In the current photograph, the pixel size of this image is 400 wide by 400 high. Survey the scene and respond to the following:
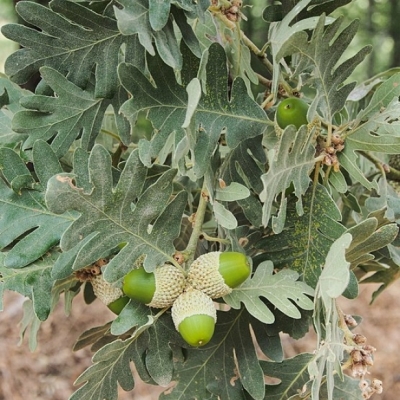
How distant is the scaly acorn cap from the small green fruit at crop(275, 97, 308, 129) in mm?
261

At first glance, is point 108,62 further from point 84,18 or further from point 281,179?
point 281,179

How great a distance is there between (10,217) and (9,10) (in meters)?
2.35

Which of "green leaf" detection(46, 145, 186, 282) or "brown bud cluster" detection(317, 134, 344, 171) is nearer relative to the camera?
"green leaf" detection(46, 145, 186, 282)

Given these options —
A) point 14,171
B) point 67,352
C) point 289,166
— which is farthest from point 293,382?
point 67,352

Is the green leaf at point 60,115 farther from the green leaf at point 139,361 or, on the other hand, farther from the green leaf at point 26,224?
the green leaf at point 139,361

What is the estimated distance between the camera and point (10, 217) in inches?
26.4

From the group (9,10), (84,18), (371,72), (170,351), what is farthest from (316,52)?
(371,72)

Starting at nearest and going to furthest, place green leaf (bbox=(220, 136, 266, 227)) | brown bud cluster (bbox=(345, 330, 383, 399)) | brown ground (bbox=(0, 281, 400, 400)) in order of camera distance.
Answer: brown bud cluster (bbox=(345, 330, 383, 399)) < green leaf (bbox=(220, 136, 266, 227)) < brown ground (bbox=(0, 281, 400, 400))

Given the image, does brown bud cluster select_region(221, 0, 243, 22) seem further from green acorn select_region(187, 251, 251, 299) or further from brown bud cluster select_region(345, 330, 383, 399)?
brown bud cluster select_region(345, 330, 383, 399)

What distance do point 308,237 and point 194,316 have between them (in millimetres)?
174

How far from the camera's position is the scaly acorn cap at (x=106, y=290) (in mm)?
683

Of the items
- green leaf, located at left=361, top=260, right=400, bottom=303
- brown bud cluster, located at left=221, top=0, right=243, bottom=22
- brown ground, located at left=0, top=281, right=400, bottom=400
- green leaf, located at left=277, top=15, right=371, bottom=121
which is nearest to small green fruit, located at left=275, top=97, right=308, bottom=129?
green leaf, located at left=277, top=15, right=371, bottom=121

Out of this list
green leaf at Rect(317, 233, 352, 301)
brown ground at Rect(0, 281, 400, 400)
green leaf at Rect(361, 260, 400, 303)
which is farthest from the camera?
brown ground at Rect(0, 281, 400, 400)

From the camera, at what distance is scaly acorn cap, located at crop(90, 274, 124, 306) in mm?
683
